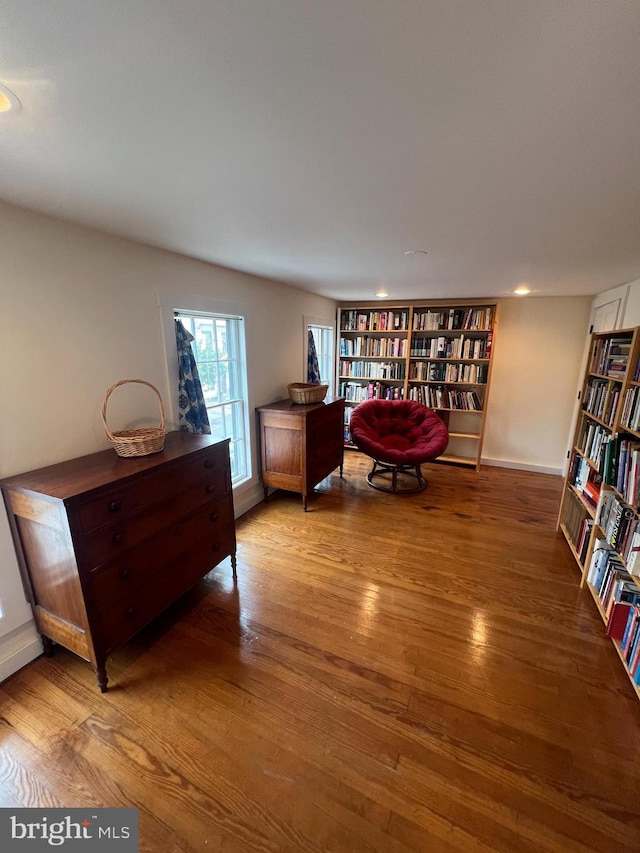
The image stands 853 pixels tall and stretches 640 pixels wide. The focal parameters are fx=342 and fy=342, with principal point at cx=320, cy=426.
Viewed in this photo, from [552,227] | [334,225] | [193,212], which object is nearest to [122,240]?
[193,212]

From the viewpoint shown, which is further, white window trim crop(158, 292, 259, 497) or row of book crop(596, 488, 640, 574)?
white window trim crop(158, 292, 259, 497)

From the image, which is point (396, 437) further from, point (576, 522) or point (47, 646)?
point (47, 646)

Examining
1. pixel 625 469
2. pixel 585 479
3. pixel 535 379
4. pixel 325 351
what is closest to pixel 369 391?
pixel 325 351

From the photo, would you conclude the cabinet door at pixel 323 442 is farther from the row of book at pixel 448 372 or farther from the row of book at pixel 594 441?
the row of book at pixel 594 441

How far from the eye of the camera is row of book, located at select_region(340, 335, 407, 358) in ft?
15.0

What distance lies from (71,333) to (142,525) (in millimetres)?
1006

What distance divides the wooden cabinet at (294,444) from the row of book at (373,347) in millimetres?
1659

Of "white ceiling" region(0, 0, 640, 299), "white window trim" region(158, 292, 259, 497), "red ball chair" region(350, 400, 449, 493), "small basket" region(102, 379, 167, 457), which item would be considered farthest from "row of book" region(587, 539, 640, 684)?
"white window trim" region(158, 292, 259, 497)

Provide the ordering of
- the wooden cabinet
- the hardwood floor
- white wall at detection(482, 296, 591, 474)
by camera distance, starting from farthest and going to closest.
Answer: white wall at detection(482, 296, 591, 474), the wooden cabinet, the hardwood floor

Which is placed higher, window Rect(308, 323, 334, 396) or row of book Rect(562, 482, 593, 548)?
window Rect(308, 323, 334, 396)

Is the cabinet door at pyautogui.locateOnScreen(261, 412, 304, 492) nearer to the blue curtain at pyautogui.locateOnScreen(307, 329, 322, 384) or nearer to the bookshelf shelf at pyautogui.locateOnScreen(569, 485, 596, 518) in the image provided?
the blue curtain at pyautogui.locateOnScreen(307, 329, 322, 384)

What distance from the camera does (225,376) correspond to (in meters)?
2.87

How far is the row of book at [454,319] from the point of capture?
405 centimetres

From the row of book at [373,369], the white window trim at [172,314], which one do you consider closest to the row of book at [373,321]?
the row of book at [373,369]
